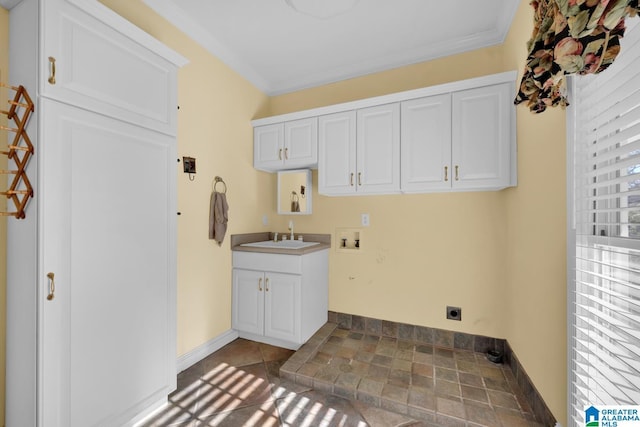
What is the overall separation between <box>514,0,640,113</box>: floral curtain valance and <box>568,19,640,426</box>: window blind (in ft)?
0.62

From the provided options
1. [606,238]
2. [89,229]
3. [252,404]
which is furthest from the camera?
[252,404]

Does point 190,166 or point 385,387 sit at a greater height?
point 190,166

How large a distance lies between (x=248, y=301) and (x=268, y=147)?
5.22 ft

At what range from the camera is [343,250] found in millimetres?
2740

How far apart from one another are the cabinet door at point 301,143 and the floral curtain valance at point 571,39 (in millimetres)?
1745

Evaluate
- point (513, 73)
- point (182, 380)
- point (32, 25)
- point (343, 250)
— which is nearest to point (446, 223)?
point (343, 250)

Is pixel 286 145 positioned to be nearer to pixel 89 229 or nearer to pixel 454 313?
pixel 89 229

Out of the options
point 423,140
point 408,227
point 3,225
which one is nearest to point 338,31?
point 423,140

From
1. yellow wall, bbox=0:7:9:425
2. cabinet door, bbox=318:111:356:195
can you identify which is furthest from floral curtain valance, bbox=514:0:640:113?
yellow wall, bbox=0:7:9:425

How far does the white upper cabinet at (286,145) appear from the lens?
254 centimetres

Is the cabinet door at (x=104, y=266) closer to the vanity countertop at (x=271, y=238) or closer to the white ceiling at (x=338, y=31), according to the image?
the vanity countertop at (x=271, y=238)

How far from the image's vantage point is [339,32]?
7.18 ft

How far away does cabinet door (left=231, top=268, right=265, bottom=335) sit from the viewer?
244 centimetres

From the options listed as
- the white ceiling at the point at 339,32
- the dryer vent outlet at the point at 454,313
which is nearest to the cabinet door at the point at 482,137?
the white ceiling at the point at 339,32
